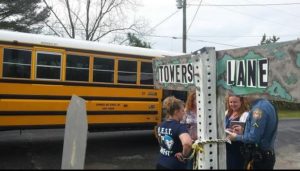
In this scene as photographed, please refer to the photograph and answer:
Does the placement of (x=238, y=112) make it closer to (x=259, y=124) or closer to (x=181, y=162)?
(x=259, y=124)

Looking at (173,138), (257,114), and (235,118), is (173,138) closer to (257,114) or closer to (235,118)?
(257,114)

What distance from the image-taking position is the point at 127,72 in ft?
35.7

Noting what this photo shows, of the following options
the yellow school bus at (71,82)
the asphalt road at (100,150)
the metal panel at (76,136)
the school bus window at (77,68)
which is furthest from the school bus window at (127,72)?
the metal panel at (76,136)

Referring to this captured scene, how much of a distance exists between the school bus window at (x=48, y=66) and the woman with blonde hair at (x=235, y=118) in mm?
5453

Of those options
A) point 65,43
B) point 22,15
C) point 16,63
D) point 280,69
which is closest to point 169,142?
point 280,69

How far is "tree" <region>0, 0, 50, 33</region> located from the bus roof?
19.0 metres

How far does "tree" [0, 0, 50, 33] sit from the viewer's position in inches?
1146

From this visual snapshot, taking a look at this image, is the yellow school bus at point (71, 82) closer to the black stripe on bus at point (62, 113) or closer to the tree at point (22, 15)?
the black stripe on bus at point (62, 113)

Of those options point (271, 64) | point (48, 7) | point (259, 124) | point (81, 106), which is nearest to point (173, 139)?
point (259, 124)

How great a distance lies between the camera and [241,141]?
4.65 metres

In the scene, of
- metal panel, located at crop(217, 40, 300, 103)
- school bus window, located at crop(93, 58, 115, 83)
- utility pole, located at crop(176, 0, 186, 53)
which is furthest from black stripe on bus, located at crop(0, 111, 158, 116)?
utility pole, located at crop(176, 0, 186, 53)

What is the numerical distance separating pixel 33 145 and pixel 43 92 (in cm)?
198

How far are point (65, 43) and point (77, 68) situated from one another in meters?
0.60

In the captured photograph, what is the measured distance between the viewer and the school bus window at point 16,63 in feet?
30.4
